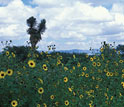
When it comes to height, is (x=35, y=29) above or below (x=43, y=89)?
above

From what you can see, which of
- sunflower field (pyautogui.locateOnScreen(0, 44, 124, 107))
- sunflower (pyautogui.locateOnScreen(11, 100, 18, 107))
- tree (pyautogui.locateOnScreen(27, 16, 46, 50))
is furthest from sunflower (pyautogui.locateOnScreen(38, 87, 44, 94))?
tree (pyautogui.locateOnScreen(27, 16, 46, 50))

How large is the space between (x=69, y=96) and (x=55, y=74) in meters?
0.63

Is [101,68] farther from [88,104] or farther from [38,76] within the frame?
[38,76]

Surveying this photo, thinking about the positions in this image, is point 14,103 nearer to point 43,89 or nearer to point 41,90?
point 41,90

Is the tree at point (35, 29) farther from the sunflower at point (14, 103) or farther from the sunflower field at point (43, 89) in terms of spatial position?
the sunflower at point (14, 103)

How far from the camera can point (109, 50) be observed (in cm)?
1007

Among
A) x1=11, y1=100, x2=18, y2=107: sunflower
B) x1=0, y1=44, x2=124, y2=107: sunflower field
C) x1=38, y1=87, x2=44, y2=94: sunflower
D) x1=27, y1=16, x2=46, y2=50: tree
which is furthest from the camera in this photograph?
x1=27, y1=16, x2=46, y2=50: tree

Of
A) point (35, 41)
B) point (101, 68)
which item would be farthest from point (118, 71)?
point (35, 41)

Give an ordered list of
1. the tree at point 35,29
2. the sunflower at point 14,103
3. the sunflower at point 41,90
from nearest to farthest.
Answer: the sunflower at point 14,103 → the sunflower at point 41,90 → the tree at point 35,29

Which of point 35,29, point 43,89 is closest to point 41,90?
point 43,89

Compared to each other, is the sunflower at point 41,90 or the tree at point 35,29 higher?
the tree at point 35,29

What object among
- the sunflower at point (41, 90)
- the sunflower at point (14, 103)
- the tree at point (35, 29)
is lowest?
the sunflower at point (14, 103)

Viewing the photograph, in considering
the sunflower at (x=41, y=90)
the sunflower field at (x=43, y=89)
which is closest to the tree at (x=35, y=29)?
the sunflower field at (x=43, y=89)

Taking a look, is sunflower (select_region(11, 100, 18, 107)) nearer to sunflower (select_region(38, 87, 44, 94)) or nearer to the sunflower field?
the sunflower field
